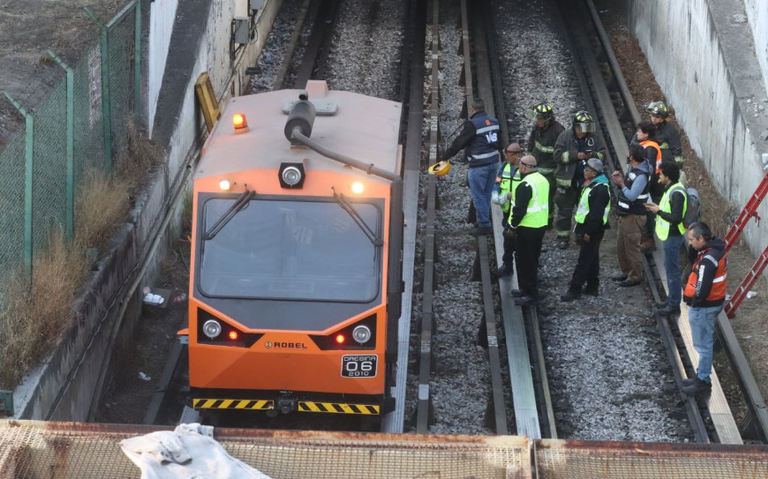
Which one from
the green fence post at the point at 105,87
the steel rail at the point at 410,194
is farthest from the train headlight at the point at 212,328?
the green fence post at the point at 105,87

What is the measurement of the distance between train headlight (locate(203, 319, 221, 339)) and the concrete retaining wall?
1121 millimetres

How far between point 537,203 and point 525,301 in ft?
3.46

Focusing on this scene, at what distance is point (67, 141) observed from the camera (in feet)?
30.9

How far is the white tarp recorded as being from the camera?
16.9ft

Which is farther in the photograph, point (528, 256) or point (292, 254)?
point (528, 256)

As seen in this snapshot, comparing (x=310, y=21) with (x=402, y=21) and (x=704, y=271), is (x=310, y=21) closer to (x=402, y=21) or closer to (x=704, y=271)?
(x=402, y=21)

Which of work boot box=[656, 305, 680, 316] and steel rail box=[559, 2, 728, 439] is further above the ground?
work boot box=[656, 305, 680, 316]

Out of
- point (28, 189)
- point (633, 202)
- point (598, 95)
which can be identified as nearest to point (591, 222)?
point (633, 202)

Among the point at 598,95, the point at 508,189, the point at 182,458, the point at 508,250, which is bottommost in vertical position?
the point at 598,95

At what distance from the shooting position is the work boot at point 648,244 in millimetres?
12016

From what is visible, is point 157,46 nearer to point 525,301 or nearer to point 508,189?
point 508,189

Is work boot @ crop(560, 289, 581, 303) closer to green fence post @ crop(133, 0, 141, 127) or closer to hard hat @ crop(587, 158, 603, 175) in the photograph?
hard hat @ crop(587, 158, 603, 175)

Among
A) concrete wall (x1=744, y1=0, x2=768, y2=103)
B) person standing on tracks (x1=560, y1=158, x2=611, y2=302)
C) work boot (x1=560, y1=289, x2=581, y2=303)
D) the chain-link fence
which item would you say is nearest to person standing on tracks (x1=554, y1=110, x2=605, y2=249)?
person standing on tracks (x1=560, y1=158, x2=611, y2=302)

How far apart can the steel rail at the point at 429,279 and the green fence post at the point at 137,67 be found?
3534 millimetres
